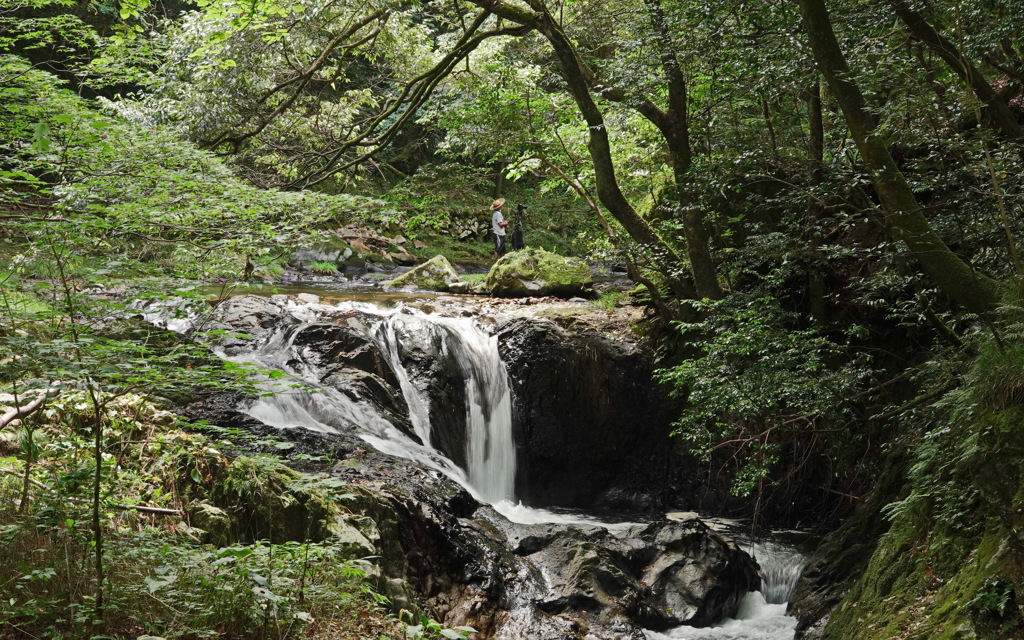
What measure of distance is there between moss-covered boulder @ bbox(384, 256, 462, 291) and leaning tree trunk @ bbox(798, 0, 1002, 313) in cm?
1030

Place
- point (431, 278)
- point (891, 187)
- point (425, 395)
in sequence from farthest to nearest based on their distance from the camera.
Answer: point (431, 278)
point (425, 395)
point (891, 187)

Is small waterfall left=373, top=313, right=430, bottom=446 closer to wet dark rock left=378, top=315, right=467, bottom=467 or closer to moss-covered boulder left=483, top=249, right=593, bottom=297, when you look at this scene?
wet dark rock left=378, top=315, right=467, bottom=467

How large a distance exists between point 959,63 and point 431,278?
1140 centimetres

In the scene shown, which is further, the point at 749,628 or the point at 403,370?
the point at 403,370

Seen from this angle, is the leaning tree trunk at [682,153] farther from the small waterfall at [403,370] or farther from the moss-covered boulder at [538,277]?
the small waterfall at [403,370]

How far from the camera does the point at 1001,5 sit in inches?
208

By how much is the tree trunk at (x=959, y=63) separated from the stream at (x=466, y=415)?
5.07 m

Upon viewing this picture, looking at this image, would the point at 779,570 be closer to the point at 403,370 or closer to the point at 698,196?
the point at 698,196

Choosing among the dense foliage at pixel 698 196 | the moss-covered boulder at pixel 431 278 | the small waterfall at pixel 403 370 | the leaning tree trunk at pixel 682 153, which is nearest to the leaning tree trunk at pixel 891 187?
the dense foliage at pixel 698 196

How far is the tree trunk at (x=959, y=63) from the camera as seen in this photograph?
5.29 meters

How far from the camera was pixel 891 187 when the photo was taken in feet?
18.5

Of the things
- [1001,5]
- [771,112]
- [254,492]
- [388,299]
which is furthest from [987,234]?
[388,299]

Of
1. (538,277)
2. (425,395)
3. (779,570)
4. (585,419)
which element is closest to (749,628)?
(779,570)

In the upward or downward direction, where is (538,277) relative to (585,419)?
upward
